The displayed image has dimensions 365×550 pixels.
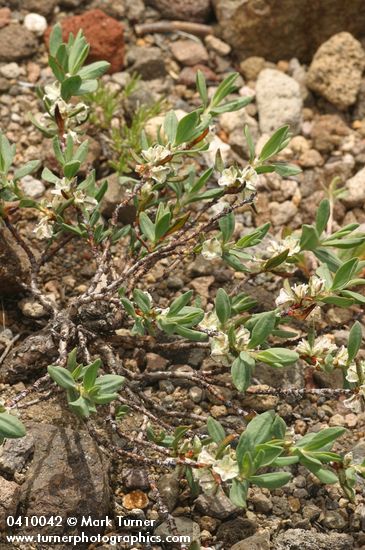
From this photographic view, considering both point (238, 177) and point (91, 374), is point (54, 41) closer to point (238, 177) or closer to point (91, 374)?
point (238, 177)

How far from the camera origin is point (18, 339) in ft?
13.3

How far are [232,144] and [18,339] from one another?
6.59 feet

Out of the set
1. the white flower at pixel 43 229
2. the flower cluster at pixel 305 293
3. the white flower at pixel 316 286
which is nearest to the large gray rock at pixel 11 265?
the white flower at pixel 43 229

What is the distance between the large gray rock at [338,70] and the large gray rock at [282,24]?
18 centimetres

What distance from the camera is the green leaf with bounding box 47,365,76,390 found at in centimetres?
306

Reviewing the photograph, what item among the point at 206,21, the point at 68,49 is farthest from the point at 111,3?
the point at 68,49

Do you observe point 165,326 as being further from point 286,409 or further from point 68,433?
point 286,409

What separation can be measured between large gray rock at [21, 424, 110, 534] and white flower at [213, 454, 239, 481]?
0.64m

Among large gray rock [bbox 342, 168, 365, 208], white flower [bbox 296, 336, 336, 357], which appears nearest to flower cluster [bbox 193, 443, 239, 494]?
white flower [bbox 296, 336, 336, 357]

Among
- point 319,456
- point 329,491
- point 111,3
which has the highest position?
point 111,3

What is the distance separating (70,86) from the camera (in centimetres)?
371

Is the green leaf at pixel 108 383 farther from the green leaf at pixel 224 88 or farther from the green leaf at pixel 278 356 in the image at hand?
the green leaf at pixel 224 88

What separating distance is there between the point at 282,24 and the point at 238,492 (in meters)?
3.66

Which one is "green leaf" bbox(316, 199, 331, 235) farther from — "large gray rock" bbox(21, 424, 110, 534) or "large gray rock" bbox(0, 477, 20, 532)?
"large gray rock" bbox(0, 477, 20, 532)
